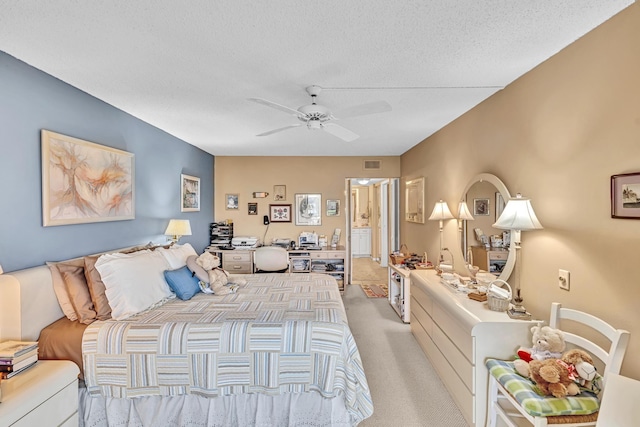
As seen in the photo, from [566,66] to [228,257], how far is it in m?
4.68

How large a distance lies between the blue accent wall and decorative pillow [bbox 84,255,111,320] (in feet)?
1.04

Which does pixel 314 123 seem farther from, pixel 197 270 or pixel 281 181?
pixel 281 181

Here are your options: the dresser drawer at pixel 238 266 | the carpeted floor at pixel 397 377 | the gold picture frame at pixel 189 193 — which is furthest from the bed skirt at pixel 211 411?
the dresser drawer at pixel 238 266

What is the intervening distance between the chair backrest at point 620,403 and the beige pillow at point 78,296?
9.78 feet

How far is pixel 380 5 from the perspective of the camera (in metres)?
1.47

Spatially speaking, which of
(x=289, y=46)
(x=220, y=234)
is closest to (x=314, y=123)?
(x=289, y=46)

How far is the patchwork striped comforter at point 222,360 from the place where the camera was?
6.54 ft

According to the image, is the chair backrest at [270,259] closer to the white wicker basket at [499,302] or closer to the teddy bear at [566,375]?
the white wicker basket at [499,302]

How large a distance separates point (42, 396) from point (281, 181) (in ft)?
14.4

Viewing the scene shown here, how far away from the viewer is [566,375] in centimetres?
151

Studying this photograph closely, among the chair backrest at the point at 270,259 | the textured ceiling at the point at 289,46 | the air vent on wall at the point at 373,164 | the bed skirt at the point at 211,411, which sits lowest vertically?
the bed skirt at the point at 211,411

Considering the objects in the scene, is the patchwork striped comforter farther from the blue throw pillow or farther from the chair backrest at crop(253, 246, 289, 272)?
the chair backrest at crop(253, 246, 289, 272)

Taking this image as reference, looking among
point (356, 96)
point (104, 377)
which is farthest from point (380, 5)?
point (104, 377)

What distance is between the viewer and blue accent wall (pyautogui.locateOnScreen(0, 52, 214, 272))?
1939 millimetres
